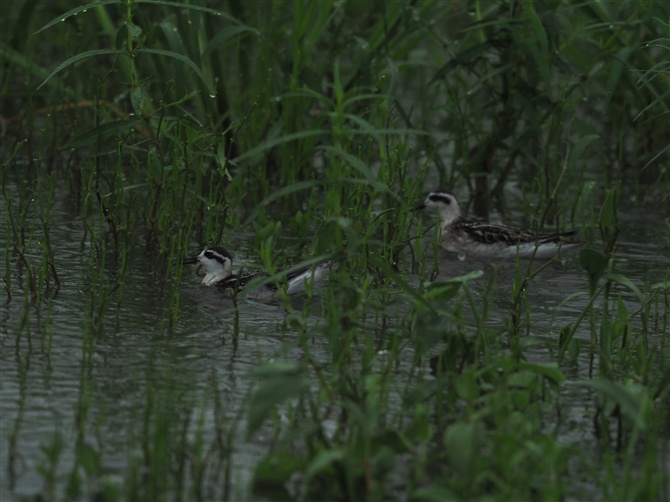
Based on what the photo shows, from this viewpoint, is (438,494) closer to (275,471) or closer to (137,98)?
(275,471)

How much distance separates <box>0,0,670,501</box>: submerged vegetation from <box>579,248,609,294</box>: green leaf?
1 centimetres

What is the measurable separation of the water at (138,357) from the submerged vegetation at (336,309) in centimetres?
2

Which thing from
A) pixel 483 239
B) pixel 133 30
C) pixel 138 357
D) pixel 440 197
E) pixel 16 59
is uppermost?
pixel 16 59

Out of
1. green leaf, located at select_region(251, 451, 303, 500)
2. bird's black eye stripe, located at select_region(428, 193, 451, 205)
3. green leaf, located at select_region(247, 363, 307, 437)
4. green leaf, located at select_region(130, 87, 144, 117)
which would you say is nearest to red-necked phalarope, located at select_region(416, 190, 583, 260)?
bird's black eye stripe, located at select_region(428, 193, 451, 205)

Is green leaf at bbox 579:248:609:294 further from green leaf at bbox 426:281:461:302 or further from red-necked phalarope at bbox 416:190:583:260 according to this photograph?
red-necked phalarope at bbox 416:190:583:260

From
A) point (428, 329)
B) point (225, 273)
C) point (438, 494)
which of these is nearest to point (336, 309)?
point (428, 329)

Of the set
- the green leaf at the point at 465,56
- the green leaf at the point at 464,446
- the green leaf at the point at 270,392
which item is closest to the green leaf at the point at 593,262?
the green leaf at the point at 464,446

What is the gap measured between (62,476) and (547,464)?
6.30ft

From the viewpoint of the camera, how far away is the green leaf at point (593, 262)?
6.30 meters

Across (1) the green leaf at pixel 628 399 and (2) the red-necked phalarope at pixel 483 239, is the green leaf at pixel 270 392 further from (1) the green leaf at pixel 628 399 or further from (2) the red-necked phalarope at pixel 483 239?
(2) the red-necked phalarope at pixel 483 239

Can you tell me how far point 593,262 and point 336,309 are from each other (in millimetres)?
1609

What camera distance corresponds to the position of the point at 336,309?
5477mm

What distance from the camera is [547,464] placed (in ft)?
15.7

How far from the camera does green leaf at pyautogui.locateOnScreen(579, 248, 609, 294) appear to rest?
630 centimetres
